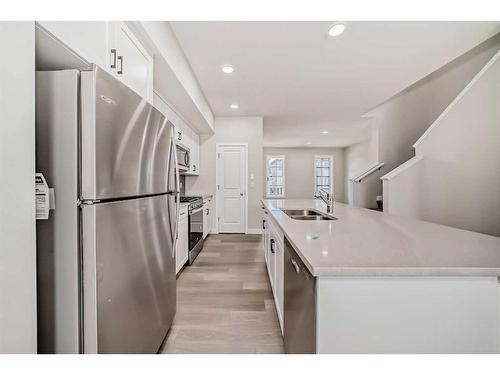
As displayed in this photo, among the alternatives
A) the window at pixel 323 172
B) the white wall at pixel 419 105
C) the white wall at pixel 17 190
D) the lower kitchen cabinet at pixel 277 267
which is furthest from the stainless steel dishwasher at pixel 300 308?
the window at pixel 323 172

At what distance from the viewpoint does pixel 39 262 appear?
95 cm

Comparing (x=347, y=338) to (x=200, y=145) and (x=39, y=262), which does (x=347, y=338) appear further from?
(x=200, y=145)

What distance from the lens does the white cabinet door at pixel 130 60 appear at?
4.96 ft

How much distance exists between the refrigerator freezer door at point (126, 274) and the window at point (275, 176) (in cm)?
907

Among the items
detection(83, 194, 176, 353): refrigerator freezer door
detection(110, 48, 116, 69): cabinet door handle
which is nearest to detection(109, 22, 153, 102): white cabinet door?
detection(110, 48, 116, 69): cabinet door handle

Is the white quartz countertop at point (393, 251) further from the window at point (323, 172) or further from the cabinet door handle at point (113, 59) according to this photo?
the window at point (323, 172)

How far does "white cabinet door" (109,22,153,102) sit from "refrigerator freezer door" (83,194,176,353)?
86 centimetres

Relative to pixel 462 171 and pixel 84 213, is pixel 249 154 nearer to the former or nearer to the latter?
pixel 462 171

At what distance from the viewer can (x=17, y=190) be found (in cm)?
81

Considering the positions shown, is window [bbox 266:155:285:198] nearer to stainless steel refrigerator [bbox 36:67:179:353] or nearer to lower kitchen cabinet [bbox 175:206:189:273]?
lower kitchen cabinet [bbox 175:206:189:273]

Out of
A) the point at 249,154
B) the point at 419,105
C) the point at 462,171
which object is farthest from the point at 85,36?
the point at 419,105

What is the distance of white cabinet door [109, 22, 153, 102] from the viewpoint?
Answer: 1513 millimetres
